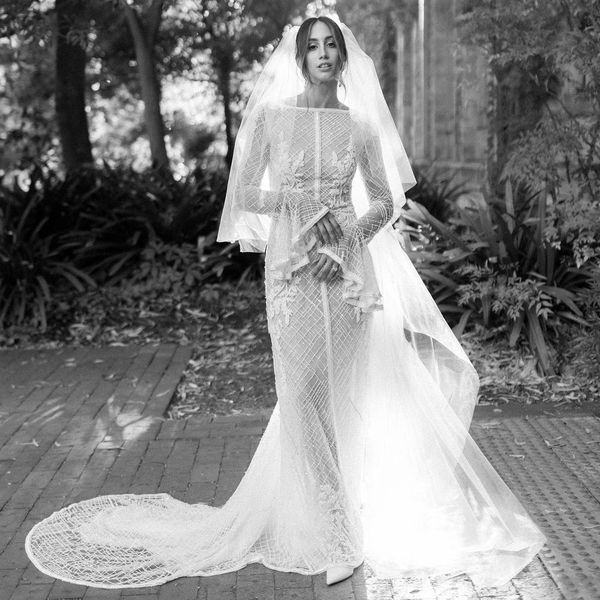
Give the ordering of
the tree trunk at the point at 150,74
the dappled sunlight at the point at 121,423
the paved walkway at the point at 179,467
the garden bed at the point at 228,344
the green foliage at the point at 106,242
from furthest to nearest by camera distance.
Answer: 1. the tree trunk at the point at 150,74
2. the green foliage at the point at 106,242
3. the garden bed at the point at 228,344
4. the dappled sunlight at the point at 121,423
5. the paved walkway at the point at 179,467

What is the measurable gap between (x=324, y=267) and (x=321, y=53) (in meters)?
0.86

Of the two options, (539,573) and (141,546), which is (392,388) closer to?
(539,573)

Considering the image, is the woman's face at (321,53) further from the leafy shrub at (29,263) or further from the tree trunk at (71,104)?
the tree trunk at (71,104)

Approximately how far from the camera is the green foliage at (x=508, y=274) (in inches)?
297

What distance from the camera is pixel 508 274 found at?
25.9 feet

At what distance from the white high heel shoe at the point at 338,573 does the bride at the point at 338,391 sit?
12 mm

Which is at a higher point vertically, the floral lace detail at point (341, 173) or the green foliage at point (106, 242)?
the floral lace detail at point (341, 173)

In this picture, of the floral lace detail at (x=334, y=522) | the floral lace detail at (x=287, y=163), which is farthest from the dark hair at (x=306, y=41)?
the floral lace detail at (x=334, y=522)

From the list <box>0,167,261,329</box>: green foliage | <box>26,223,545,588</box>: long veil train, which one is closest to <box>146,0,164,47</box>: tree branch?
<box>0,167,261,329</box>: green foliage

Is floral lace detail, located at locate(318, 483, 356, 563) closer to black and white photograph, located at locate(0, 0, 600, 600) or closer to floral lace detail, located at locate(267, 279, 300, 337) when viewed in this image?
black and white photograph, located at locate(0, 0, 600, 600)

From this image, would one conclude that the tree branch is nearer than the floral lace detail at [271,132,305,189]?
No

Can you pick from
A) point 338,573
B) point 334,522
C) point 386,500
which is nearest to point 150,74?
point 386,500

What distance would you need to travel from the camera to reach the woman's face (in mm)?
4020

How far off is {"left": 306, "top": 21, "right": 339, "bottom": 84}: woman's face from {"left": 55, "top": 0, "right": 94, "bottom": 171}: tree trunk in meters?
9.42
